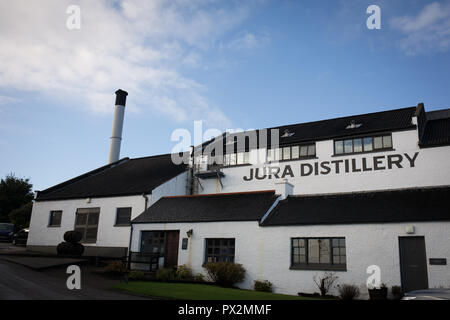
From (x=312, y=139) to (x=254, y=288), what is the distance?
44.3ft

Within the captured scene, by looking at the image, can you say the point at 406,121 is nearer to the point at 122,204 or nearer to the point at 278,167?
the point at 278,167

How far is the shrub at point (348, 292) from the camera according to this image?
55.1 ft

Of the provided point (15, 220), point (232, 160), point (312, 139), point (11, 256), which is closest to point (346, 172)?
point (312, 139)

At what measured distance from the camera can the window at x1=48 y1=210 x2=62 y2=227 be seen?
3203 cm

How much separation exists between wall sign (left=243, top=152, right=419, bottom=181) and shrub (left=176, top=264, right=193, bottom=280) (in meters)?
10.8

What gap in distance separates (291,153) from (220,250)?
36.9 feet

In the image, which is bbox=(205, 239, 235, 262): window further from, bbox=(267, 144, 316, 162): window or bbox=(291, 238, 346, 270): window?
bbox=(267, 144, 316, 162): window

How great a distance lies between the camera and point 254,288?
19.6 meters

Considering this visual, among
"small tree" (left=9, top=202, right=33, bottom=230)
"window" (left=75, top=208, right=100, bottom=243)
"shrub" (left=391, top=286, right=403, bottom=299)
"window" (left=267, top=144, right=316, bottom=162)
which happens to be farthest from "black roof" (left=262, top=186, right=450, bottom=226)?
"small tree" (left=9, top=202, right=33, bottom=230)

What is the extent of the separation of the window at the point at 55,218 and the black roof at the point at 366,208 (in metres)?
18.9

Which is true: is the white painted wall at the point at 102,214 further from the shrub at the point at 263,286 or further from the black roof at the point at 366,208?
the shrub at the point at 263,286

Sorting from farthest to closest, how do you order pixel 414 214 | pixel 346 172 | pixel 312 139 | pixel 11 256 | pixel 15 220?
pixel 15 220 → pixel 312 139 → pixel 346 172 → pixel 11 256 → pixel 414 214

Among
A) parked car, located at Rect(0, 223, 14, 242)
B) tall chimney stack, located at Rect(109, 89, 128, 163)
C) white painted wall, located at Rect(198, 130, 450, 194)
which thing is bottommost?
parked car, located at Rect(0, 223, 14, 242)

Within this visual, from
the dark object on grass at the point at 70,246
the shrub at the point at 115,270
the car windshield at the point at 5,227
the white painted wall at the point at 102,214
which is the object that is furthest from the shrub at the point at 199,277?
the car windshield at the point at 5,227
